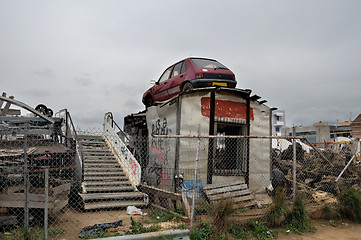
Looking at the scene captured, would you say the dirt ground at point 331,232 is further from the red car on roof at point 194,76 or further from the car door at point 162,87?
the car door at point 162,87

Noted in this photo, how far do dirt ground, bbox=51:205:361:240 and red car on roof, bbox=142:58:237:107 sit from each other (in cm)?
399

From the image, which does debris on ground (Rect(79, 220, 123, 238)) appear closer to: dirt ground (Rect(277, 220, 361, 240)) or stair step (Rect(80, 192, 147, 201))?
stair step (Rect(80, 192, 147, 201))

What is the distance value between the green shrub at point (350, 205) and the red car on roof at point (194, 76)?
4364 mm

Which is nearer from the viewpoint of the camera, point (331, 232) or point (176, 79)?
point (331, 232)

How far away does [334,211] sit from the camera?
6535 millimetres

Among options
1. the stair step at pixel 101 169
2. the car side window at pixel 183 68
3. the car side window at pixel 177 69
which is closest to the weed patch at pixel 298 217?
the car side window at pixel 183 68

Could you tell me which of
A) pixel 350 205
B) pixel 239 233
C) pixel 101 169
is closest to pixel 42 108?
pixel 101 169

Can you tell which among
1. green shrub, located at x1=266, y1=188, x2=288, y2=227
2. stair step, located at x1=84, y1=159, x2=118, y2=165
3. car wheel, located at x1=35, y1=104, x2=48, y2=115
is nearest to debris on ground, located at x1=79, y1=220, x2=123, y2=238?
green shrub, located at x1=266, y1=188, x2=288, y2=227

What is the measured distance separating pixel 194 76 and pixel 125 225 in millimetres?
4759

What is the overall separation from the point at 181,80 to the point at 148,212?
4.31 m

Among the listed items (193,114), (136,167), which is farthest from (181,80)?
(136,167)

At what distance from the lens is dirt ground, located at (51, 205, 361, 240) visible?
545 cm

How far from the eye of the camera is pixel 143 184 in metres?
8.21

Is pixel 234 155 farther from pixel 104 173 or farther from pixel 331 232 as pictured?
pixel 104 173
